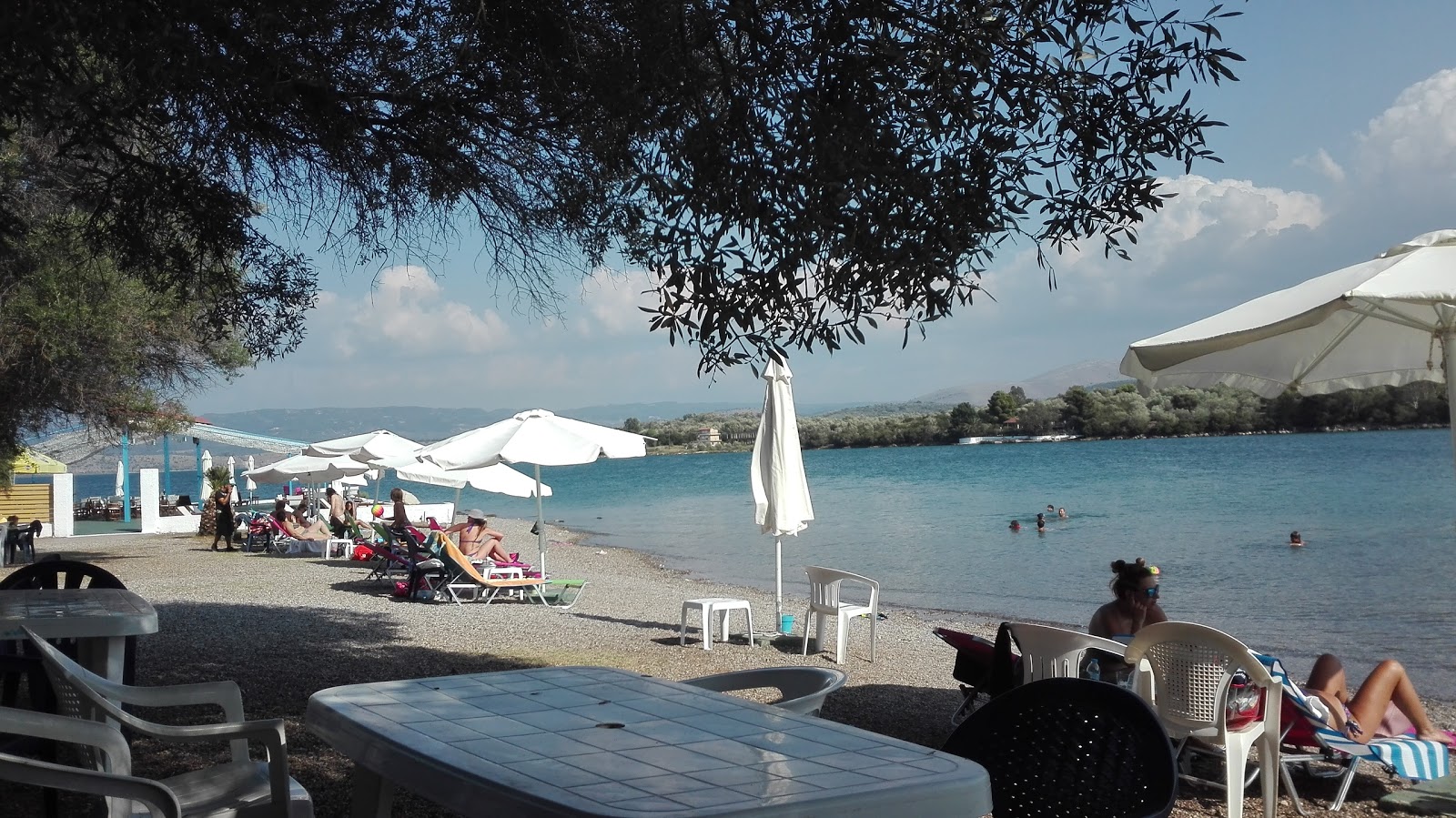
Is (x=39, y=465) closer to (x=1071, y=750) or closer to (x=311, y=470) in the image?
(x=311, y=470)

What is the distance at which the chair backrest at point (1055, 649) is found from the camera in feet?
17.2

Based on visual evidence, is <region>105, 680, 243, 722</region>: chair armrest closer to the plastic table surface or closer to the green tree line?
the plastic table surface

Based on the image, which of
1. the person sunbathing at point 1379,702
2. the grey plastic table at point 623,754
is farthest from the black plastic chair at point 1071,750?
the person sunbathing at point 1379,702

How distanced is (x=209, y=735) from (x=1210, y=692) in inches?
149

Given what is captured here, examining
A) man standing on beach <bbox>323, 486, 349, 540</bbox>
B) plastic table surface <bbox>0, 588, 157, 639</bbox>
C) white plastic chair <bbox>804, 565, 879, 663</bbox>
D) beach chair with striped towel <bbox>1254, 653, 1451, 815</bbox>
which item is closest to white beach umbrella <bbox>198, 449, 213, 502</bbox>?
man standing on beach <bbox>323, 486, 349, 540</bbox>

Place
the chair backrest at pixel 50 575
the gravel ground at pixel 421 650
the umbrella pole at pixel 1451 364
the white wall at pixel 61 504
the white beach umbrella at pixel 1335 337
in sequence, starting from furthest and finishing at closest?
the white wall at pixel 61 504
the chair backrest at pixel 50 575
the umbrella pole at pixel 1451 364
the gravel ground at pixel 421 650
the white beach umbrella at pixel 1335 337

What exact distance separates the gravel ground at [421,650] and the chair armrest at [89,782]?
205 centimetres

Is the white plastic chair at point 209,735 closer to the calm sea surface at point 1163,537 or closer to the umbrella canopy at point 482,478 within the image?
the calm sea surface at point 1163,537

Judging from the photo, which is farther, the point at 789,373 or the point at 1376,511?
the point at 1376,511

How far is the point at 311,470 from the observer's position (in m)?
21.5

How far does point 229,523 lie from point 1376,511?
1120 inches

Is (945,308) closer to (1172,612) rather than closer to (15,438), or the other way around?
(1172,612)

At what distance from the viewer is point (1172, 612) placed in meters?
15.6

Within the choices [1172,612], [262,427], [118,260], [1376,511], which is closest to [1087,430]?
[1376,511]
